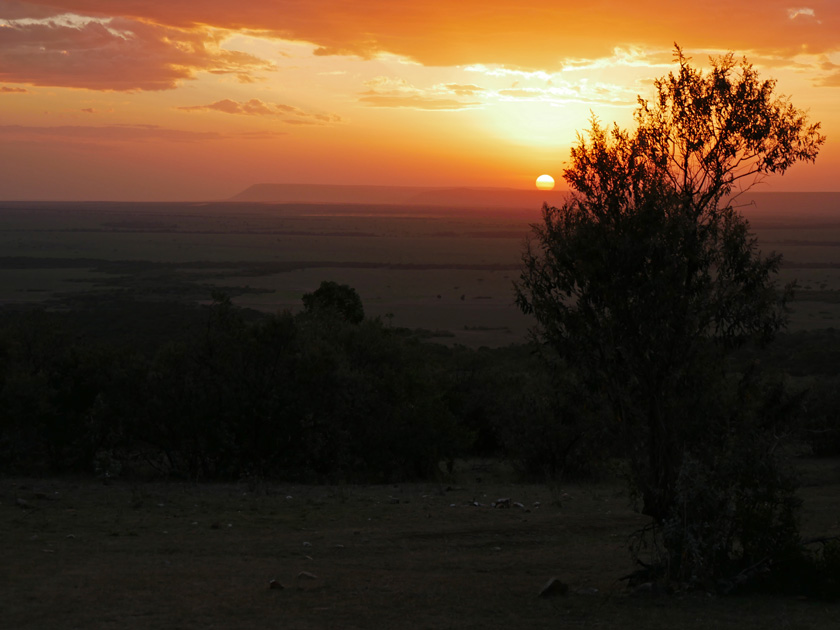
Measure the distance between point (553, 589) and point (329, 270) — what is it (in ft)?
343

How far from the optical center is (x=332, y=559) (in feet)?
44.7

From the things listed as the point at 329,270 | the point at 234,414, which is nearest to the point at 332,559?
the point at 234,414

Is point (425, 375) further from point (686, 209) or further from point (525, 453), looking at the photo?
point (686, 209)

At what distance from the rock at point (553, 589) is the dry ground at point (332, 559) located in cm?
16

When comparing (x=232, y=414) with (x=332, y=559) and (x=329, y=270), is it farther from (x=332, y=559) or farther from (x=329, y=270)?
(x=329, y=270)

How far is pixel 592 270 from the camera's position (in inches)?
450

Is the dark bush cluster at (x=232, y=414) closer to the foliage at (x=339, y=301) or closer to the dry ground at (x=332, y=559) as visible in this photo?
the dry ground at (x=332, y=559)

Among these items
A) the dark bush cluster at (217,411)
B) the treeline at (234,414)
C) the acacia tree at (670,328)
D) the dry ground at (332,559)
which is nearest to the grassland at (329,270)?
A: the treeline at (234,414)

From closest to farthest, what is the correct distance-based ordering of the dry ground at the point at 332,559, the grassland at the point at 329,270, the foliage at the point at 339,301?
the dry ground at the point at 332,559 < the foliage at the point at 339,301 < the grassland at the point at 329,270

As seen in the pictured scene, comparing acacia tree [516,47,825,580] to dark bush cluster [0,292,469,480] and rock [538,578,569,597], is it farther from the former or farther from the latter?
dark bush cluster [0,292,469,480]

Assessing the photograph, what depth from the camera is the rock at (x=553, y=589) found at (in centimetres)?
1138

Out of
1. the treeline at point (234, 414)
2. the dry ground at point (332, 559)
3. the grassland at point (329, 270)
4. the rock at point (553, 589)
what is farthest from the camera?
the grassland at point (329, 270)

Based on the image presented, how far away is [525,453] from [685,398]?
13.8m

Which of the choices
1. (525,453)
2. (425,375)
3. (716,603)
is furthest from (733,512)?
(425,375)
